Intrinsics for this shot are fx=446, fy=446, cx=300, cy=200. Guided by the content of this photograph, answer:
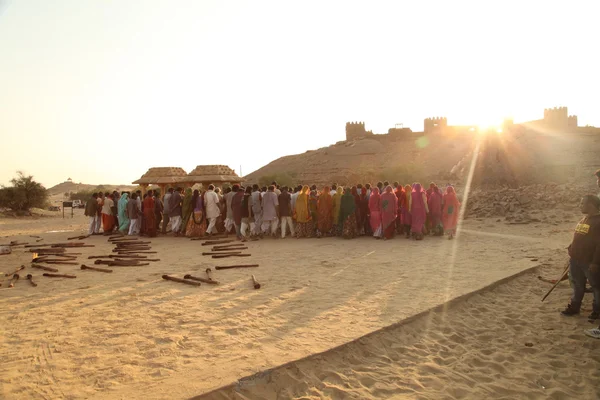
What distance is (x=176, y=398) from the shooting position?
3.55 meters

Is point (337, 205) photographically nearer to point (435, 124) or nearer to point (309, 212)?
point (309, 212)

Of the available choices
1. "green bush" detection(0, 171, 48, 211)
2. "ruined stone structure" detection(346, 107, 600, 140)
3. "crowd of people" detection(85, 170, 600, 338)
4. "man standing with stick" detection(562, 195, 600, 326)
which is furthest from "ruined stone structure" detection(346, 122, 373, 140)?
"man standing with stick" detection(562, 195, 600, 326)

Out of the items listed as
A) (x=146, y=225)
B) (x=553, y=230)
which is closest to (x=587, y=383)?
(x=553, y=230)

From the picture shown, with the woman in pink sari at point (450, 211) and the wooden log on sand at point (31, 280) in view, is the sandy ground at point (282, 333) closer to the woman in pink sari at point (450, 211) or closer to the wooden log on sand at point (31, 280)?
the wooden log on sand at point (31, 280)

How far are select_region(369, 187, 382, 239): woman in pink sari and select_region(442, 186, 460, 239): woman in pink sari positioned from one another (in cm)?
187

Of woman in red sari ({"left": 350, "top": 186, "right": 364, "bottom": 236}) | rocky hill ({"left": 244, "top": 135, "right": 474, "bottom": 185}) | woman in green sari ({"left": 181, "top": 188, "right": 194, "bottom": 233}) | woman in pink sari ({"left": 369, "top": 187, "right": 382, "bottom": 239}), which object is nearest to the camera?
woman in pink sari ({"left": 369, "top": 187, "right": 382, "bottom": 239})

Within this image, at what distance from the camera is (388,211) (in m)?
12.5

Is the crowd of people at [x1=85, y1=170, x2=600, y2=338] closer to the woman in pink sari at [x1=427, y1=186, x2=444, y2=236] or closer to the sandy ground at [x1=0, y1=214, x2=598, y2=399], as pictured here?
the woman in pink sari at [x1=427, y1=186, x2=444, y2=236]

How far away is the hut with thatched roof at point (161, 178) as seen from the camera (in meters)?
19.7

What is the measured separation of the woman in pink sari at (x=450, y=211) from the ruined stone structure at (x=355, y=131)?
50.5 m

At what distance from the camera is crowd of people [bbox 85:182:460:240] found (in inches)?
498

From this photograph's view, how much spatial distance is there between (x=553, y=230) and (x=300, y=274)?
944cm

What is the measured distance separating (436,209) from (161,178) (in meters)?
12.4

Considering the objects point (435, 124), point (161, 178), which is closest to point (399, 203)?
point (161, 178)
